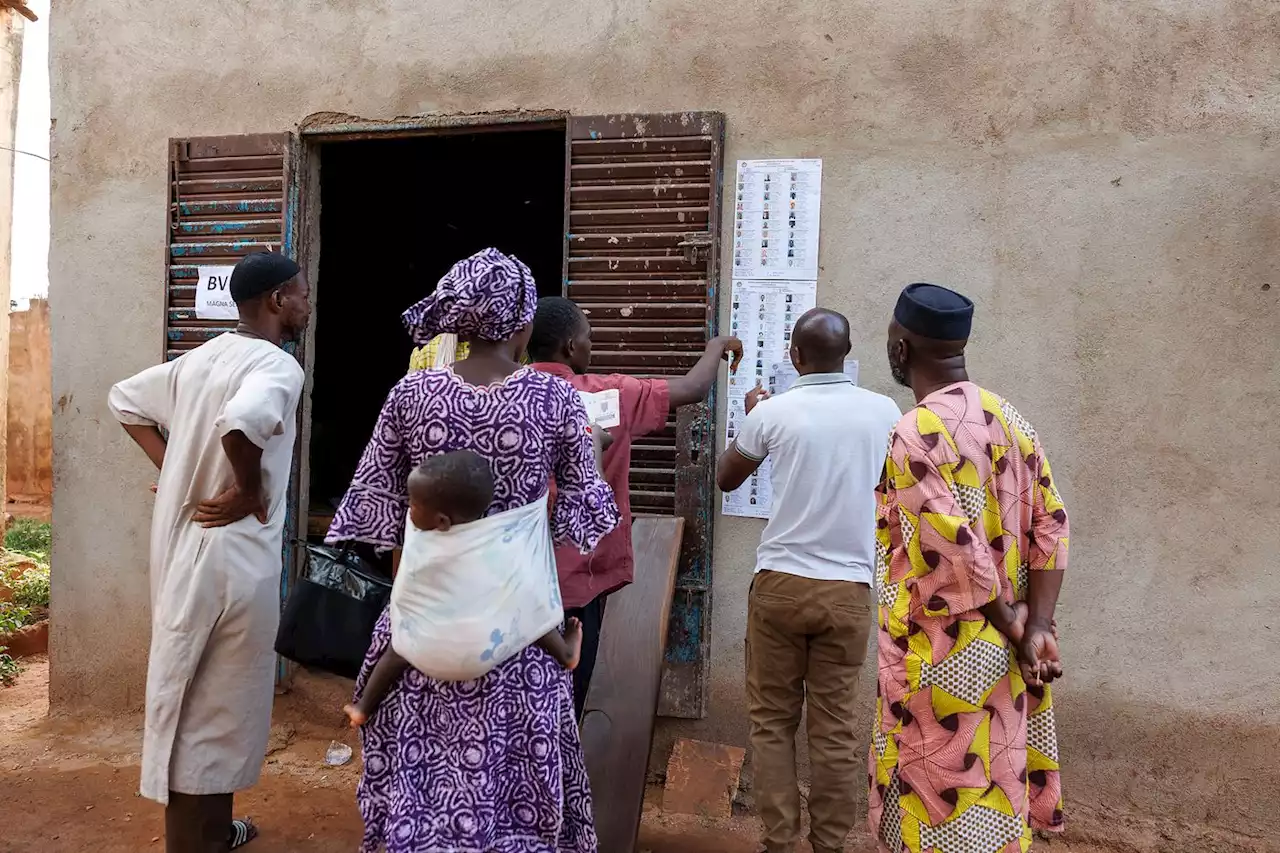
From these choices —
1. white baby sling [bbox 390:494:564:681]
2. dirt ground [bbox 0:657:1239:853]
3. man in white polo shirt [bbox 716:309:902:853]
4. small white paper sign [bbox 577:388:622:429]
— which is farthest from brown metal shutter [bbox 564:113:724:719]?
white baby sling [bbox 390:494:564:681]

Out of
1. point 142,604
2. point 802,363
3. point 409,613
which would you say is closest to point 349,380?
point 142,604

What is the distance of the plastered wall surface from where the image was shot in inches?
126

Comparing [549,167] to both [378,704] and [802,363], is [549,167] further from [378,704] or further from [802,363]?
[378,704]

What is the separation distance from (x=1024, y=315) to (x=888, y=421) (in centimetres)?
97

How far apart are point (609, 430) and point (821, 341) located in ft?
2.31

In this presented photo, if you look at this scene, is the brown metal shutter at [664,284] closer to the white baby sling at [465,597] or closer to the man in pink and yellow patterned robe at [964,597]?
the man in pink and yellow patterned robe at [964,597]

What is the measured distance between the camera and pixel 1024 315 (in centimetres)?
336

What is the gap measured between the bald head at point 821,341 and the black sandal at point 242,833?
8.26ft

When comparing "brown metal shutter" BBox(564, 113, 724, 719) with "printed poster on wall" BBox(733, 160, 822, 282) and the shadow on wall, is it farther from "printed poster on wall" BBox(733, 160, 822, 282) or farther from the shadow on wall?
the shadow on wall

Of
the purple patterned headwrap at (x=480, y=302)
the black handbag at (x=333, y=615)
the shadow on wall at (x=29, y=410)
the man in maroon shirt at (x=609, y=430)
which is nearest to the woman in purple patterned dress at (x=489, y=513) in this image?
the purple patterned headwrap at (x=480, y=302)

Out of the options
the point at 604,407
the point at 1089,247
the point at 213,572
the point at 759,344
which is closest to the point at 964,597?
the point at 604,407

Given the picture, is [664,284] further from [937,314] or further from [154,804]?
[154,804]

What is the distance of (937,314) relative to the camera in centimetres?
210

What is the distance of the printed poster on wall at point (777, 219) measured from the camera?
351cm
